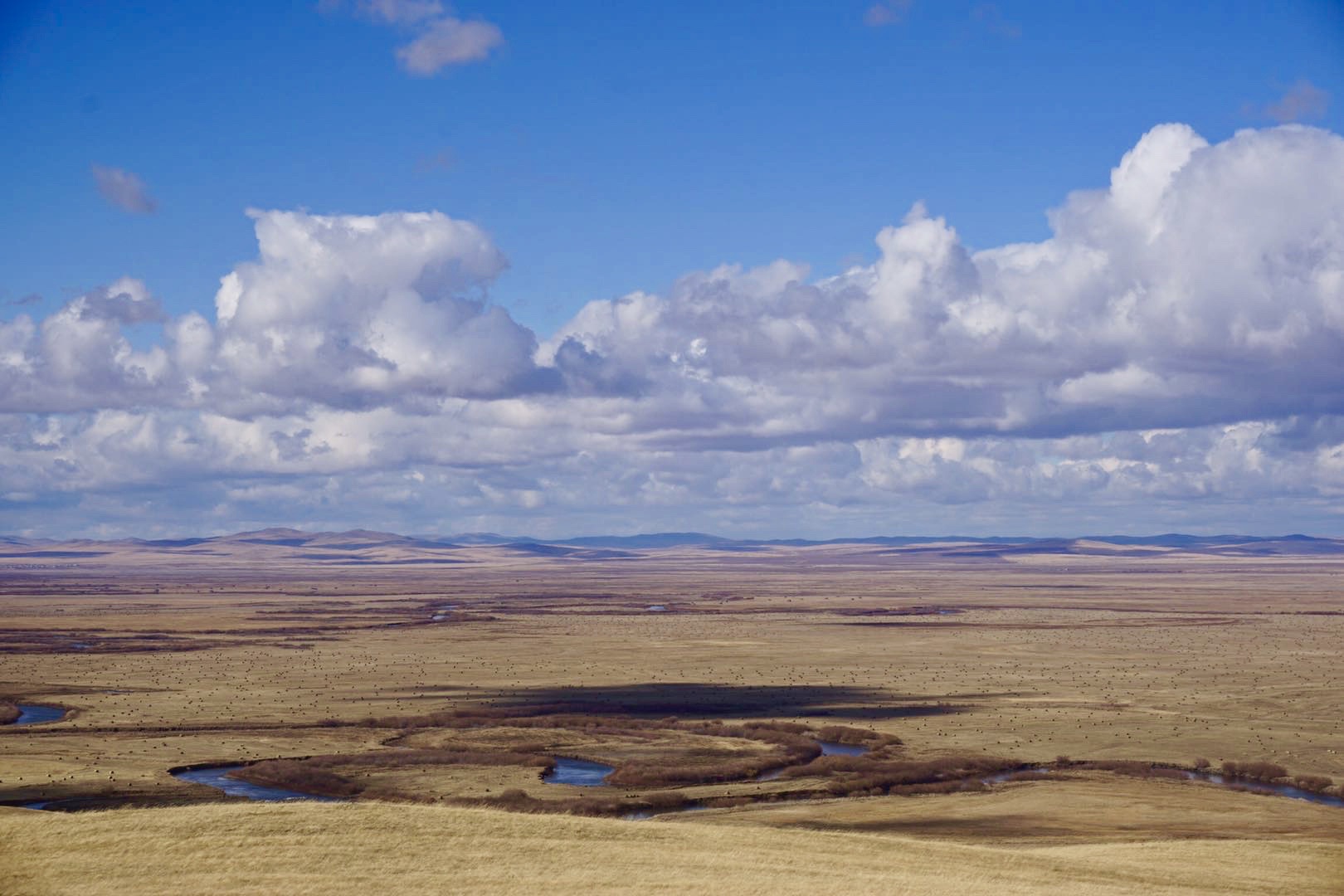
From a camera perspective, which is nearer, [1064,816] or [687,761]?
[1064,816]

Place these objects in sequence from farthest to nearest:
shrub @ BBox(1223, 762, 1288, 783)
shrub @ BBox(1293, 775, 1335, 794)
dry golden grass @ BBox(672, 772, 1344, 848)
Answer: shrub @ BBox(1223, 762, 1288, 783) → shrub @ BBox(1293, 775, 1335, 794) → dry golden grass @ BBox(672, 772, 1344, 848)

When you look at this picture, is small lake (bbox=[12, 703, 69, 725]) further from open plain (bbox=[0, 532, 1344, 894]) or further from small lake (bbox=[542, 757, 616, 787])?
small lake (bbox=[542, 757, 616, 787])

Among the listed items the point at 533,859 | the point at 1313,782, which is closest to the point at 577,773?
the point at 533,859

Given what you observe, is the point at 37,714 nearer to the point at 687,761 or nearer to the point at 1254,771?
the point at 687,761

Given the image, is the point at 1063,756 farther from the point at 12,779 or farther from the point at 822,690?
the point at 12,779

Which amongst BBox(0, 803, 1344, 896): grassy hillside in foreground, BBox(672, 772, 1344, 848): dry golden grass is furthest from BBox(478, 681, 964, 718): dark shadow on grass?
BBox(0, 803, 1344, 896): grassy hillside in foreground

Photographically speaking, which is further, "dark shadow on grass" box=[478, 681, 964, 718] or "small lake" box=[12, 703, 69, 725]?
"dark shadow on grass" box=[478, 681, 964, 718]

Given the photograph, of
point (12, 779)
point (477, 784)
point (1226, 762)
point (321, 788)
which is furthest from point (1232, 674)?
point (12, 779)
